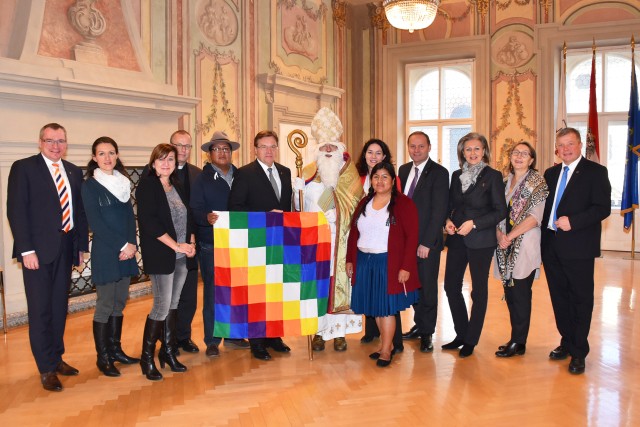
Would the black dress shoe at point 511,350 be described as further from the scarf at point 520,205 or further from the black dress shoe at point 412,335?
the black dress shoe at point 412,335

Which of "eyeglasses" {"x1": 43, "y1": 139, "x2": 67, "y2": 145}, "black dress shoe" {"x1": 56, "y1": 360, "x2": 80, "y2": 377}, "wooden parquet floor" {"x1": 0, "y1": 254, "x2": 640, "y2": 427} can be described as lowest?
"wooden parquet floor" {"x1": 0, "y1": 254, "x2": 640, "y2": 427}

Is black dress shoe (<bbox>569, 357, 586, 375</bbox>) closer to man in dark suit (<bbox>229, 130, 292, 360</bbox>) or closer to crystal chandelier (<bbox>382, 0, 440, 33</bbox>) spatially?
man in dark suit (<bbox>229, 130, 292, 360</bbox>)

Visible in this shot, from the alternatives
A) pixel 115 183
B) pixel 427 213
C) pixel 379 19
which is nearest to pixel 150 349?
pixel 115 183

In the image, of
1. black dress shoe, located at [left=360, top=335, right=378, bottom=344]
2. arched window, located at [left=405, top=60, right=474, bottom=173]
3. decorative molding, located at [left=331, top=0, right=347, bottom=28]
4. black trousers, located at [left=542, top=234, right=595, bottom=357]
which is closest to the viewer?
black trousers, located at [left=542, top=234, right=595, bottom=357]

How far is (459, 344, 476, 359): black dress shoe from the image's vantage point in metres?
4.04

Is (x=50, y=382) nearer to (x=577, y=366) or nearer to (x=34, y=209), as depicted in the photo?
(x=34, y=209)

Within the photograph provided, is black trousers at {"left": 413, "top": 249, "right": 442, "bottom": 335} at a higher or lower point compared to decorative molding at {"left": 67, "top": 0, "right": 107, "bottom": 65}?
lower

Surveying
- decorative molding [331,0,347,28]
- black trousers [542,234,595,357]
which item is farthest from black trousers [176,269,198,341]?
decorative molding [331,0,347,28]

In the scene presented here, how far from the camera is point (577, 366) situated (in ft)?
12.2

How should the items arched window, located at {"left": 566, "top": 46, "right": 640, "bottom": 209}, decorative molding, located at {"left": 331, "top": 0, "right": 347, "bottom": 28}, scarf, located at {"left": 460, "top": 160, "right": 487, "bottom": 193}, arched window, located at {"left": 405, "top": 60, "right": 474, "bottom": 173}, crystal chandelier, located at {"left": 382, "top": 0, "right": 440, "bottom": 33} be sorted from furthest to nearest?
1. arched window, located at {"left": 405, "top": 60, "right": 474, "bottom": 173}
2. decorative molding, located at {"left": 331, "top": 0, "right": 347, "bottom": 28}
3. arched window, located at {"left": 566, "top": 46, "right": 640, "bottom": 209}
4. crystal chandelier, located at {"left": 382, "top": 0, "right": 440, "bottom": 33}
5. scarf, located at {"left": 460, "top": 160, "right": 487, "bottom": 193}

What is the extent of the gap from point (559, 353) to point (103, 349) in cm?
286

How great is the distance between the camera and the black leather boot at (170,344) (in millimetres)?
3748

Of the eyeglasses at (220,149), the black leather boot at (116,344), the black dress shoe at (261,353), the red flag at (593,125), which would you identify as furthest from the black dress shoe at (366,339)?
the red flag at (593,125)

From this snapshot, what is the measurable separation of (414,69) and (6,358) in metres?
7.99
